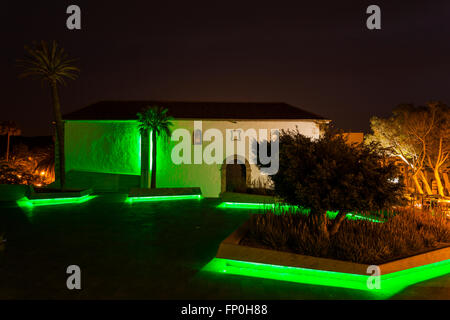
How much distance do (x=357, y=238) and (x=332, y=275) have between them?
1179mm

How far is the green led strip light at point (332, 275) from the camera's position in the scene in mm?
5559

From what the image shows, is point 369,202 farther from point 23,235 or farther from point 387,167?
point 23,235

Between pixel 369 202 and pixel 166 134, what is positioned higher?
pixel 166 134

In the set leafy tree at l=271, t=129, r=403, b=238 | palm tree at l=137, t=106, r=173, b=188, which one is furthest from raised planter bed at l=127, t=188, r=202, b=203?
leafy tree at l=271, t=129, r=403, b=238

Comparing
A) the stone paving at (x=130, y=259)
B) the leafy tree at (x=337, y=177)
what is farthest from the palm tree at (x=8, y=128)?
the leafy tree at (x=337, y=177)

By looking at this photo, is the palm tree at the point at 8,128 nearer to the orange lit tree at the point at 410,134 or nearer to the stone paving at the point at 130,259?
the stone paving at the point at 130,259

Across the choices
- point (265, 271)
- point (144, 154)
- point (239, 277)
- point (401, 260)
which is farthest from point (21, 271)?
point (144, 154)

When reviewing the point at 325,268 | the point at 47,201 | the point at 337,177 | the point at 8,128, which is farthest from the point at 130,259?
the point at 8,128

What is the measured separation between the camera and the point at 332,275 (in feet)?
18.9

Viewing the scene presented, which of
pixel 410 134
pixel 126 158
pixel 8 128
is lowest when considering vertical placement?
pixel 126 158

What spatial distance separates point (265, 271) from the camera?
6.11 m

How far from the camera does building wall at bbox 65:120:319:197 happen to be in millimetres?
19812

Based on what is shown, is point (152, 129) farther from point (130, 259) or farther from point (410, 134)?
point (410, 134)
